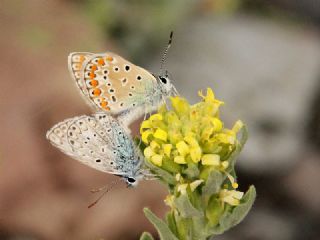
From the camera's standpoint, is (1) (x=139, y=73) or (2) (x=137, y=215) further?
(2) (x=137, y=215)

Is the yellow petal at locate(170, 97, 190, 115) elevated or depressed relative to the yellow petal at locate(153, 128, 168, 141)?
elevated

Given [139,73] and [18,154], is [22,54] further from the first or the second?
[139,73]

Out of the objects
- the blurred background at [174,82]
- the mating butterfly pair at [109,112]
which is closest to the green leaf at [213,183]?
the mating butterfly pair at [109,112]

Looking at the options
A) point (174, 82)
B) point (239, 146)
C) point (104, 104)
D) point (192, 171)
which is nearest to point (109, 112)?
point (104, 104)

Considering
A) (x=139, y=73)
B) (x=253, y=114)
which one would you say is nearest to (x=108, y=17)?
(x=253, y=114)

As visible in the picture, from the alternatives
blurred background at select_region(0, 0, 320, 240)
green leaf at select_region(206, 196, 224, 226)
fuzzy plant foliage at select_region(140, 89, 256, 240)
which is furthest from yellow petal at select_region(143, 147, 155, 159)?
blurred background at select_region(0, 0, 320, 240)

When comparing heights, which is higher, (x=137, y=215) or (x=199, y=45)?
(x=199, y=45)

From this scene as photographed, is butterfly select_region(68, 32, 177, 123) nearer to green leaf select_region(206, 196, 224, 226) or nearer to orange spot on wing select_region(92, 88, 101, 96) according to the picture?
orange spot on wing select_region(92, 88, 101, 96)
